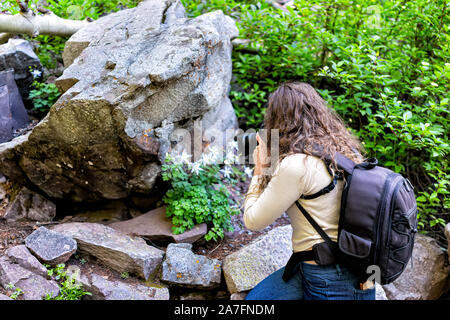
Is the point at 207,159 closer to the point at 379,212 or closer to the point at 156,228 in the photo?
the point at 156,228

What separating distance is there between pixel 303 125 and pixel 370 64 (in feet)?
6.80

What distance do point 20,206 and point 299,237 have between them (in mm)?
3111

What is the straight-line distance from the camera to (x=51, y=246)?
303 cm

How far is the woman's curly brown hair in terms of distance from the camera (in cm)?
209

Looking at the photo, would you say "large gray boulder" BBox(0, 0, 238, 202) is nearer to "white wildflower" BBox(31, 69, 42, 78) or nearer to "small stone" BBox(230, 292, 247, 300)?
"white wildflower" BBox(31, 69, 42, 78)

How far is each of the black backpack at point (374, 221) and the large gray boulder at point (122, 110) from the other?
2035 mm

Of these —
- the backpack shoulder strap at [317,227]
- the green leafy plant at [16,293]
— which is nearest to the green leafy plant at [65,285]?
the green leafy plant at [16,293]

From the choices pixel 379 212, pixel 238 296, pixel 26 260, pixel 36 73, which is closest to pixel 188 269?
pixel 238 296

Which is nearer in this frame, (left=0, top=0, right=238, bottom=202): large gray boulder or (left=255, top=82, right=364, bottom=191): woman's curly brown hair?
(left=255, top=82, right=364, bottom=191): woman's curly brown hair

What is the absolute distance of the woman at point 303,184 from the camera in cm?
200

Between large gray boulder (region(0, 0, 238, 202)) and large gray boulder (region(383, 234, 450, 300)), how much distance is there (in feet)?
8.93

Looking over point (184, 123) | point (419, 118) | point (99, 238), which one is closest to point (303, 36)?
point (419, 118)

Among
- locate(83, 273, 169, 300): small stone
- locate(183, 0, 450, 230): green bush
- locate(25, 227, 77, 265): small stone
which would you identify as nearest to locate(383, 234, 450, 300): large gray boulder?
locate(183, 0, 450, 230): green bush
